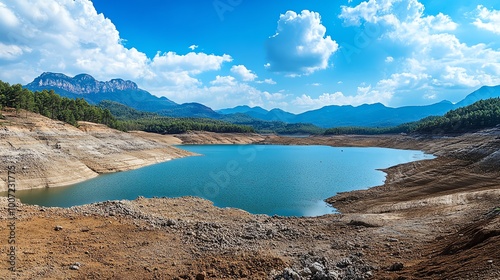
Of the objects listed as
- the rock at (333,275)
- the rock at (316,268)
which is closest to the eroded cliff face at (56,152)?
the rock at (316,268)

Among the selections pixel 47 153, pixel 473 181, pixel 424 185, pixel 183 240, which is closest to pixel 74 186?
pixel 47 153

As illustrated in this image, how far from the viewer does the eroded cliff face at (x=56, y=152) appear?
106 feet

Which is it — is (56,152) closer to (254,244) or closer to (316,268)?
(254,244)

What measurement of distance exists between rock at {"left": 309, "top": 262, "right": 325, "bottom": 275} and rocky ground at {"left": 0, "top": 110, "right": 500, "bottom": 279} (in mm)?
35

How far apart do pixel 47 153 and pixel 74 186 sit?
6570 millimetres

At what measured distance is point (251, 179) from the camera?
1591 inches

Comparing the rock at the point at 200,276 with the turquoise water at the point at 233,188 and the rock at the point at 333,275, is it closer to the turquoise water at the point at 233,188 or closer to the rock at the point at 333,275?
the rock at the point at 333,275

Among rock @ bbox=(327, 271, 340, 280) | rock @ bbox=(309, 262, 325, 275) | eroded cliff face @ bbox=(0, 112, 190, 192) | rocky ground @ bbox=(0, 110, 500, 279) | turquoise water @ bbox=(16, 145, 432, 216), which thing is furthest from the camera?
eroded cliff face @ bbox=(0, 112, 190, 192)

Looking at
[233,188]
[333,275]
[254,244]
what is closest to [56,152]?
[233,188]

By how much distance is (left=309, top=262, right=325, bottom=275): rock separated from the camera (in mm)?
Result: 10438

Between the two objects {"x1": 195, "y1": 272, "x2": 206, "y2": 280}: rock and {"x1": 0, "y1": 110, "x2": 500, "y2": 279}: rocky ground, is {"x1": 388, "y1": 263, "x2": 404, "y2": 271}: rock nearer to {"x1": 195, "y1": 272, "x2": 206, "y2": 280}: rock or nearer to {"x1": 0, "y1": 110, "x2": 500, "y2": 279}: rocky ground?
{"x1": 0, "y1": 110, "x2": 500, "y2": 279}: rocky ground

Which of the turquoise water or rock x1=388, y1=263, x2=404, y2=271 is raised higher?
rock x1=388, y1=263, x2=404, y2=271

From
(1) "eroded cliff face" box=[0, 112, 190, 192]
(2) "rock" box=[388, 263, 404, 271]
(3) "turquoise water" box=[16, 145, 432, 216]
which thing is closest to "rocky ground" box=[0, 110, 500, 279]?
(2) "rock" box=[388, 263, 404, 271]

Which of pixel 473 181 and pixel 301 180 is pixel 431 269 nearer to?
pixel 473 181
